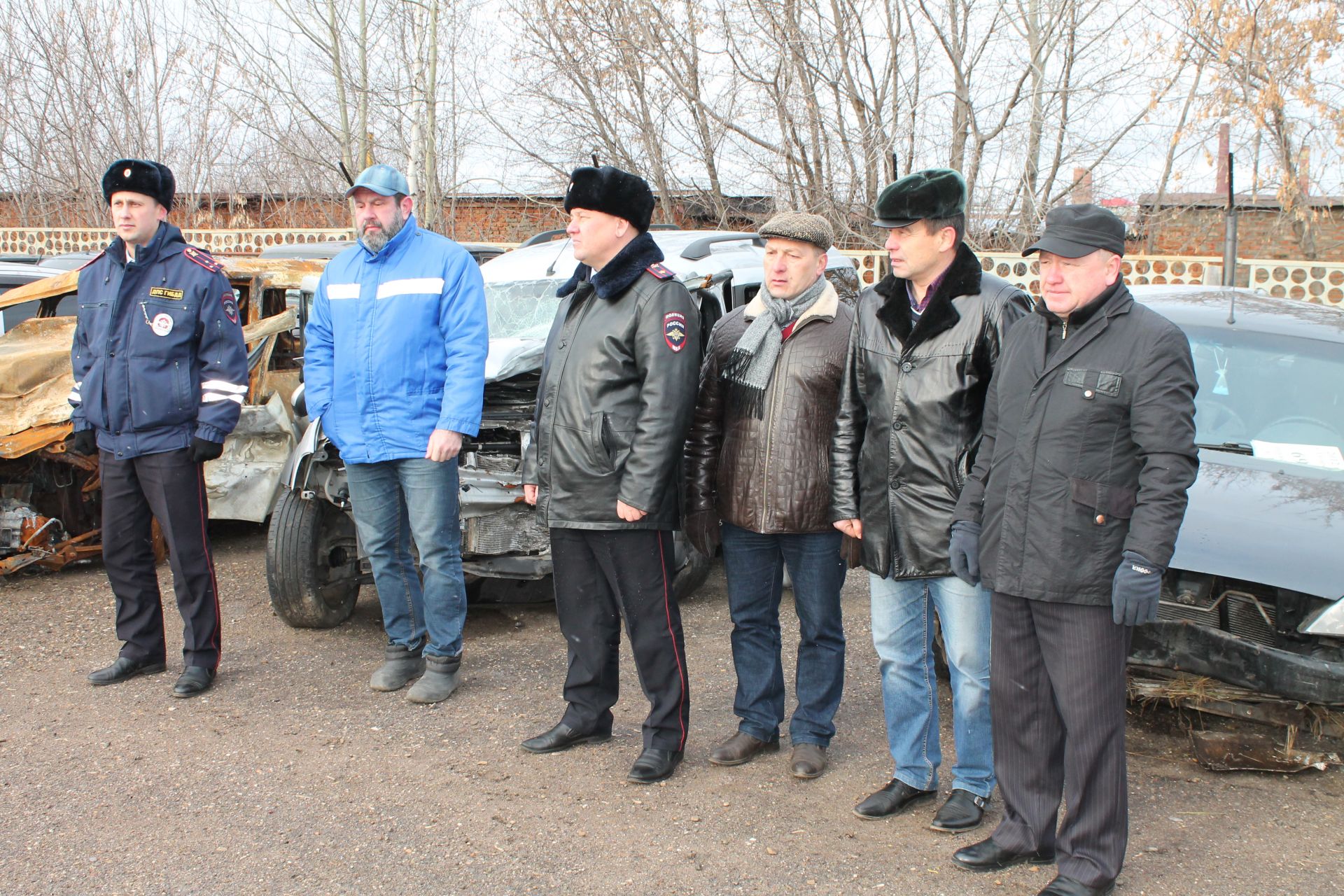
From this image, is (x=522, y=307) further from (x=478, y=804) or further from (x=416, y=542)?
(x=478, y=804)

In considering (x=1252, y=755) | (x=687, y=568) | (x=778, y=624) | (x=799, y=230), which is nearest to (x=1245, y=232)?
(x=687, y=568)

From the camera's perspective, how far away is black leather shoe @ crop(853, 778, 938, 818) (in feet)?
11.5

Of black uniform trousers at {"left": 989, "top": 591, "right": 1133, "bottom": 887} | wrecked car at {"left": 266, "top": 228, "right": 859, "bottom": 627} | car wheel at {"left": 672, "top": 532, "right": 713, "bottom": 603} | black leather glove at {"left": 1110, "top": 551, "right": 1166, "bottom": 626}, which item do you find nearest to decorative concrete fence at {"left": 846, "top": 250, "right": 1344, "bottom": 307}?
wrecked car at {"left": 266, "top": 228, "right": 859, "bottom": 627}

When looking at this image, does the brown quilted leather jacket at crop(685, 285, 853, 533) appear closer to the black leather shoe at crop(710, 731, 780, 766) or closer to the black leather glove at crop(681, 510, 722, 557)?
the black leather glove at crop(681, 510, 722, 557)

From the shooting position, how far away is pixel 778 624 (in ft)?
12.7

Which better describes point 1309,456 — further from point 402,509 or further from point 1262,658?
point 402,509

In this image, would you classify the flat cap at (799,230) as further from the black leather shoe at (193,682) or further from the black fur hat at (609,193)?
the black leather shoe at (193,682)

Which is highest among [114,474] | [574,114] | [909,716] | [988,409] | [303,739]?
[574,114]

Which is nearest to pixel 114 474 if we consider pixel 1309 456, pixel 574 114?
pixel 1309 456

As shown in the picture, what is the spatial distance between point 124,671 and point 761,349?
3.08 metres

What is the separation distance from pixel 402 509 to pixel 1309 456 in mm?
3542

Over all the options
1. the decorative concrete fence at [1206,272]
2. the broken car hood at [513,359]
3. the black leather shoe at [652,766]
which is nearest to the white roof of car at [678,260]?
the broken car hood at [513,359]

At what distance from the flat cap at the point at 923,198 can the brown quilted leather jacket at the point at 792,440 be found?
0.52m

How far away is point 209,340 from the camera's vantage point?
4.63 meters
